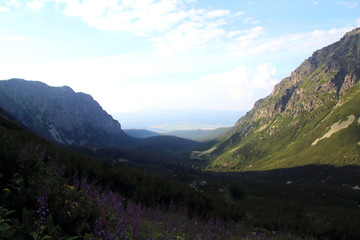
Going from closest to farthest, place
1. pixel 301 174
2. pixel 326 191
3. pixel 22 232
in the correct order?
pixel 22 232, pixel 326 191, pixel 301 174

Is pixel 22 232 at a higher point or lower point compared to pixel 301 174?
higher

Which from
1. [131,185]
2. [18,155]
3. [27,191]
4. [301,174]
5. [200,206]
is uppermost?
[18,155]

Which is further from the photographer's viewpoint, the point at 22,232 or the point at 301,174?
the point at 301,174

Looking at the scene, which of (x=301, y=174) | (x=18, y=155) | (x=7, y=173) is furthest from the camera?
(x=301, y=174)

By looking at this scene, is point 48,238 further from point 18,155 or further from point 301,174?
point 301,174

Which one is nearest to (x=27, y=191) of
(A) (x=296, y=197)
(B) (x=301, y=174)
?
(A) (x=296, y=197)

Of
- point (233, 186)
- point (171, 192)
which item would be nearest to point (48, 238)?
point (171, 192)

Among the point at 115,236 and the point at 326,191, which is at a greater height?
the point at 115,236

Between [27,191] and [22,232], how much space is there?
5.61 ft

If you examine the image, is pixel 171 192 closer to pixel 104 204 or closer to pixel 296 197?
pixel 104 204

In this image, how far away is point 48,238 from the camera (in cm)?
504

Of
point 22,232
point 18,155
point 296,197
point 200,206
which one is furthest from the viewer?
point 296,197

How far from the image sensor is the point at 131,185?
24406 millimetres

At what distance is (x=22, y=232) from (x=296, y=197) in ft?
335
